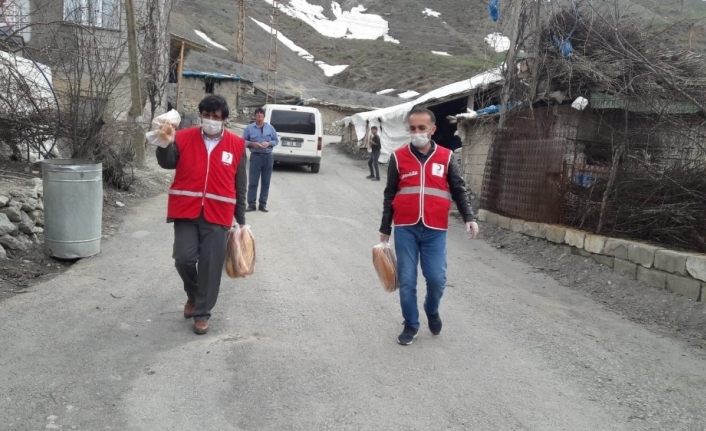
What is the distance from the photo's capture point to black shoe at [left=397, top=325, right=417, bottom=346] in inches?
179

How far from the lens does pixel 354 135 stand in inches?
1069

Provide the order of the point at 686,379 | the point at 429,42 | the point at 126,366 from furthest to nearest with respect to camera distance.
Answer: the point at 429,42 < the point at 686,379 < the point at 126,366

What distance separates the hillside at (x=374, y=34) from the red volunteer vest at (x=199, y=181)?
685 centimetres

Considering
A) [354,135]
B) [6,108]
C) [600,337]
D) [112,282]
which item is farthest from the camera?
[354,135]

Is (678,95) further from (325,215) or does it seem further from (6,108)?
(6,108)

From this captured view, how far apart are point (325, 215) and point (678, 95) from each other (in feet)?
19.4

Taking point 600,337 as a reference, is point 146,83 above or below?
above

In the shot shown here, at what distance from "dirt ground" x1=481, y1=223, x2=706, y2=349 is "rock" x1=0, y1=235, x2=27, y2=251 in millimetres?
6416

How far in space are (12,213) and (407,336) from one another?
15.8ft

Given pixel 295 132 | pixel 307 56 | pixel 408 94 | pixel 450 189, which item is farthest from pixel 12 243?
pixel 307 56

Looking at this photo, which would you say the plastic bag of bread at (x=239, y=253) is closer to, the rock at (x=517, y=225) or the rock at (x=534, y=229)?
the rock at (x=534, y=229)

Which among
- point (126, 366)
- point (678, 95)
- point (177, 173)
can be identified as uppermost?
point (678, 95)

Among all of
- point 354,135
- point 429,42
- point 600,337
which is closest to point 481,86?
point 600,337

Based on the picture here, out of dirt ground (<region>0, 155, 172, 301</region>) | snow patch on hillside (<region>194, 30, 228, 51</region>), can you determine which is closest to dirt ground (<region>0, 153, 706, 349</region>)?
dirt ground (<region>0, 155, 172, 301</region>)
